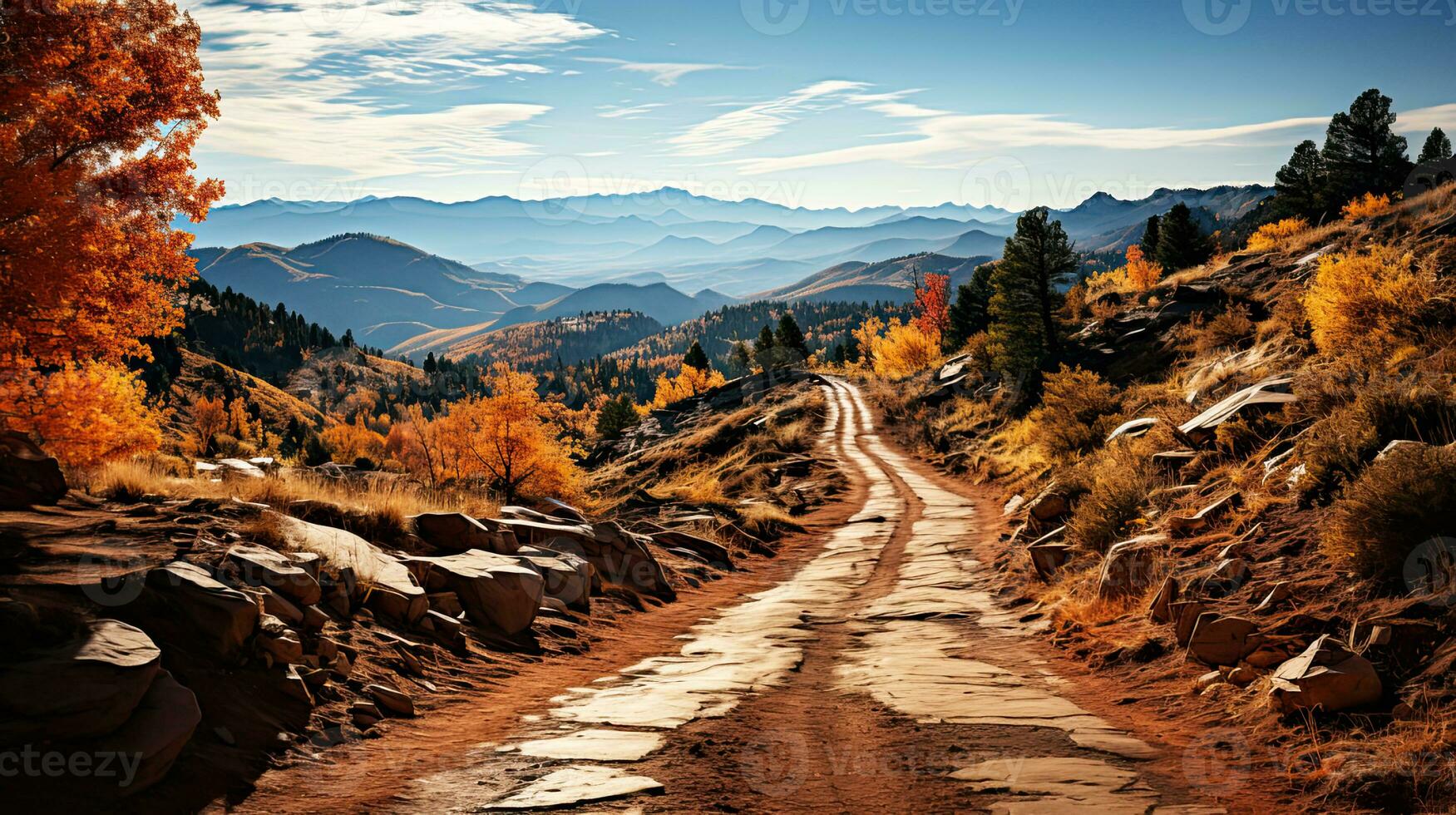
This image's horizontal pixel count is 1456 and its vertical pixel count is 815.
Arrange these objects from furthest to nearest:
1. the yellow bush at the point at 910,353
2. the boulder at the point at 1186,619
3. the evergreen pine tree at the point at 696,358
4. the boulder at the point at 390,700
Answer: the evergreen pine tree at the point at 696,358, the yellow bush at the point at 910,353, the boulder at the point at 1186,619, the boulder at the point at 390,700

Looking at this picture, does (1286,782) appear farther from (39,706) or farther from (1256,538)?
(39,706)

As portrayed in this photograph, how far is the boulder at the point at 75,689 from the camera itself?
4.78 metres

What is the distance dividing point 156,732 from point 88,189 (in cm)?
1364

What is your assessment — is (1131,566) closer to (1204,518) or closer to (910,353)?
(1204,518)

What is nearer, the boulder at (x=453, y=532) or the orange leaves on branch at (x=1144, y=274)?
the boulder at (x=453, y=532)

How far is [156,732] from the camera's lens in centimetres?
518

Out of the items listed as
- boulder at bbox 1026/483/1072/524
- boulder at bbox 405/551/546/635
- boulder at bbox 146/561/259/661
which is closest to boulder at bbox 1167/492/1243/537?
boulder at bbox 1026/483/1072/524

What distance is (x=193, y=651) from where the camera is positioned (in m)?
6.36

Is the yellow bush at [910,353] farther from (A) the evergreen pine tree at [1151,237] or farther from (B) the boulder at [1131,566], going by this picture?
(B) the boulder at [1131,566]

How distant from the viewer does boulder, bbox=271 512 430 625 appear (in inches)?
348

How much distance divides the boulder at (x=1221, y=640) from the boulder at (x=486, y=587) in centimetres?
835

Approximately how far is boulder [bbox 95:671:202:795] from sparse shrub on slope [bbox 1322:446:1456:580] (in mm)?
10195

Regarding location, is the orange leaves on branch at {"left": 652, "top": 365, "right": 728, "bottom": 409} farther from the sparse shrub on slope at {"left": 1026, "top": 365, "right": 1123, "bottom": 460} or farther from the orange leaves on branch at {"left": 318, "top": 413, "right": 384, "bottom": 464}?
the sparse shrub on slope at {"left": 1026, "top": 365, "right": 1123, "bottom": 460}

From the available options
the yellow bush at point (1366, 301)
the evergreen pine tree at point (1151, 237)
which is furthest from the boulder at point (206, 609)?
the evergreen pine tree at point (1151, 237)
